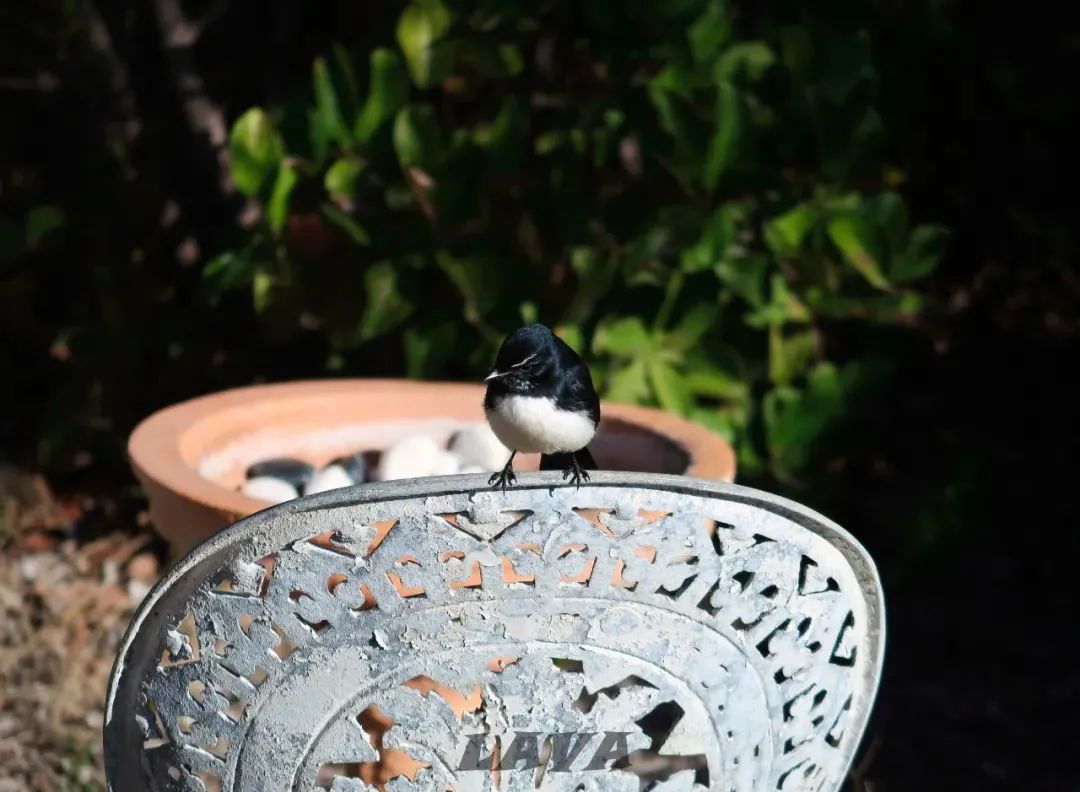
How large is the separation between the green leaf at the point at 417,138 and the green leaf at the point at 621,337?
54 cm

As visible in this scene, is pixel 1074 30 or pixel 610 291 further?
pixel 1074 30

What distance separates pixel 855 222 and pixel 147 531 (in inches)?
98.4

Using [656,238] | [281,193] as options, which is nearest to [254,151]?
[281,193]

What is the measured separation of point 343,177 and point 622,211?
64cm

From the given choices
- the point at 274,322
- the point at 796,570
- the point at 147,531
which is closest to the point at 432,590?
the point at 796,570

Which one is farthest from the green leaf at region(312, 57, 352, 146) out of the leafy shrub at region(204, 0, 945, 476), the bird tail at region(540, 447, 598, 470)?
the bird tail at region(540, 447, 598, 470)

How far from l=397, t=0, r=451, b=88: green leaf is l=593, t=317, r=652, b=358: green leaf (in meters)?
0.69

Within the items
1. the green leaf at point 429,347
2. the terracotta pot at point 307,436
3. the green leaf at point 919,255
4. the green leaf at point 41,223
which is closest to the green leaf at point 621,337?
the terracotta pot at point 307,436

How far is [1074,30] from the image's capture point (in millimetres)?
3543

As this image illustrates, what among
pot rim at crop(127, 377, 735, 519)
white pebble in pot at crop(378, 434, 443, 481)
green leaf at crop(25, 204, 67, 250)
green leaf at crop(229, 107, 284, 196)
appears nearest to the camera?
pot rim at crop(127, 377, 735, 519)

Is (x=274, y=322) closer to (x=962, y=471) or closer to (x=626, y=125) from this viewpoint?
(x=626, y=125)

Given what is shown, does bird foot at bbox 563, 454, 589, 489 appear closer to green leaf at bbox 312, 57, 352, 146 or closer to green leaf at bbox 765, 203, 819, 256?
green leaf at bbox 765, 203, 819, 256

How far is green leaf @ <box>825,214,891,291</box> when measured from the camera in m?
2.70

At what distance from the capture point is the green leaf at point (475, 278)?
2.78 meters
